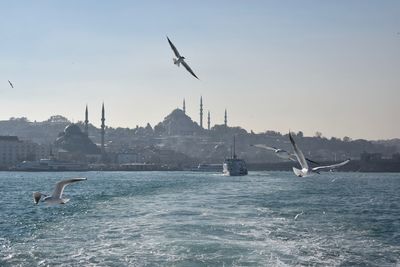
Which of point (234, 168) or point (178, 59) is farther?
point (234, 168)

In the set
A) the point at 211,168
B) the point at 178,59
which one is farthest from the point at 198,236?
the point at 211,168

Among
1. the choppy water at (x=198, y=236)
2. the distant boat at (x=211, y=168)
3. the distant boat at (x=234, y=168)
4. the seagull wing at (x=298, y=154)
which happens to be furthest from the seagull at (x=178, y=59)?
the distant boat at (x=211, y=168)

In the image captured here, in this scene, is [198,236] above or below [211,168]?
below

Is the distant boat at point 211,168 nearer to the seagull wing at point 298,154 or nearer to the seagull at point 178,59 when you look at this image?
the seagull at point 178,59

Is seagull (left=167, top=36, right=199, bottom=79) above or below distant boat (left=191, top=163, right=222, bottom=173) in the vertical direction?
above

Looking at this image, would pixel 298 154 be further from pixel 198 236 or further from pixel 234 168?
pixel 234 168

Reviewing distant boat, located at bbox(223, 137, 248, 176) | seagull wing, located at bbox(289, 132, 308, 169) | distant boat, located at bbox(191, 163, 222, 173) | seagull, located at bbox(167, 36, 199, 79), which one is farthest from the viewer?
distant boat, located at bbox(191, 163, 222, 173)

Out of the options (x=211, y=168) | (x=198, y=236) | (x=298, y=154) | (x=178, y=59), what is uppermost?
(x=178, y=59)

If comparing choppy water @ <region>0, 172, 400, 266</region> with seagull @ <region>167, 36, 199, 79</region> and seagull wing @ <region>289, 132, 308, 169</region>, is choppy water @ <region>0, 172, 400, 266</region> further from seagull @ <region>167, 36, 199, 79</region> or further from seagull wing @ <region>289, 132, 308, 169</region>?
seagull @ <region>167, 36, 199, 79</region>

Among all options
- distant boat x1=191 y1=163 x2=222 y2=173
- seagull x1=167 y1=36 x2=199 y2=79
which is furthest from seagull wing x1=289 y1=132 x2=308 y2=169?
distant boat x1=191 y1=163 x2=222 y2=173

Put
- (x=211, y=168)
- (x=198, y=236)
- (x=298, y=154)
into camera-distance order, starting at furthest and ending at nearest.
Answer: (x=211, y=168), (x=198, y=236), (x=298, y=154)

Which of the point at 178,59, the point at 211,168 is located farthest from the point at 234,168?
the point at 178,59

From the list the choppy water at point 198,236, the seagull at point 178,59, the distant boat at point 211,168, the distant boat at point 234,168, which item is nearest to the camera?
the seagull at point 178,59

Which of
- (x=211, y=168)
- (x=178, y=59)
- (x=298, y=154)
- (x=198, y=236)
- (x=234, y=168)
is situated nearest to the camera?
(x=298, y=154)
